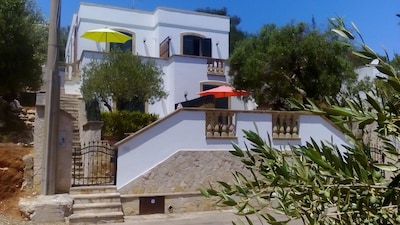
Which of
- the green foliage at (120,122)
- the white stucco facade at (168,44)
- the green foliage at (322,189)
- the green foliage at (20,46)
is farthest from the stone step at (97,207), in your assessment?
the white stucco facade at (168,44)

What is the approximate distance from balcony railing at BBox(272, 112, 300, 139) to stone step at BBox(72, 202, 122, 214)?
15.2 feet

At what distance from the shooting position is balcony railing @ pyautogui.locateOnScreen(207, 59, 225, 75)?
69.9 ft

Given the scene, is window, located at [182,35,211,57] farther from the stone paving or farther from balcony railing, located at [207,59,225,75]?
the stone paving

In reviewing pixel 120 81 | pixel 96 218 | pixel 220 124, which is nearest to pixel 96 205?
pixel 96 218

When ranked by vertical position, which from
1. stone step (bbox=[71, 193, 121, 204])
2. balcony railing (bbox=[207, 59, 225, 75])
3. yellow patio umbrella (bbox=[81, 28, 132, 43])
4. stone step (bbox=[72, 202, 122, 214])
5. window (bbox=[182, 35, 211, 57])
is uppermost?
window (bbox=[182, 35, 211, 57])

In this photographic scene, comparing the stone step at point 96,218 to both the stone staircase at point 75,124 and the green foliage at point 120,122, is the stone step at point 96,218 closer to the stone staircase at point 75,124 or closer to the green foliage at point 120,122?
the stone staircase at point 75,124

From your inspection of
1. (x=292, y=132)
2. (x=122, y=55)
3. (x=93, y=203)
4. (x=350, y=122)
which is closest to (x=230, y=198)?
(x=350, y=122)

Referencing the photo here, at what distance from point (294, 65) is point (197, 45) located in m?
11.0

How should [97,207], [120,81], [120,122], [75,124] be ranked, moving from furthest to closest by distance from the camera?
[120,81]
[120,122]
[75,124]
[97,207]

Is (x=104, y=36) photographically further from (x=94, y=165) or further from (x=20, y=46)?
(x=94, y=165)

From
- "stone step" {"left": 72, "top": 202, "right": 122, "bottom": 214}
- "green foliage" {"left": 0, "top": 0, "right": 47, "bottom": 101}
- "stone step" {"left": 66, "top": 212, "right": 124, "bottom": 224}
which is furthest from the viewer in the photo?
"green foliage" {"left": 0, "top": 0, "right": 47, "bottom": 101}

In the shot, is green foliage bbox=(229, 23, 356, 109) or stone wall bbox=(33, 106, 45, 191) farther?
green foliage bbox=(229, 23, 356, 109)

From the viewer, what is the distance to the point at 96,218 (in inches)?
344

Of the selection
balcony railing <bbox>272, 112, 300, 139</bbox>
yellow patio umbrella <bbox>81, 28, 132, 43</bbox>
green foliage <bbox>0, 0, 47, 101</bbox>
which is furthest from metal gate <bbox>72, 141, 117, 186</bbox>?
yellow patio umbrella <bbox>81, 28, 132, 43</bbox>
